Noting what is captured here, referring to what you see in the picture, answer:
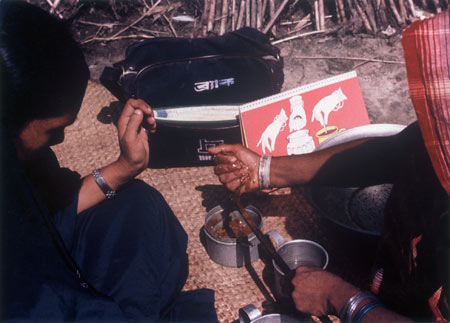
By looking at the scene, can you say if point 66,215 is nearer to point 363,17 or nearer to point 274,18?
point 274,18

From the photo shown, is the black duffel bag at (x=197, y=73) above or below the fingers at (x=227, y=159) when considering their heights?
above

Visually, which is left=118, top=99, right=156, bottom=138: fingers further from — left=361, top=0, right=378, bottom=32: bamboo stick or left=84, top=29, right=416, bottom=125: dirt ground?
left=361, top=0, right=378, bottom=32: bamboo stick

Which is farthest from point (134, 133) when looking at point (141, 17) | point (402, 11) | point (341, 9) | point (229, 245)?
point (402, 11)

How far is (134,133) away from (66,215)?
424 millimetres

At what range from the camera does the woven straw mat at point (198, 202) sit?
1.90 metres

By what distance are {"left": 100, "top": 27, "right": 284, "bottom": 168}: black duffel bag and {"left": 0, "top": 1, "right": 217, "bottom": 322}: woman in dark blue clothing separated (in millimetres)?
627

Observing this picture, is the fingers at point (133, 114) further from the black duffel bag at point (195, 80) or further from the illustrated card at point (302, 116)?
the illustrated card at point (302, 116)

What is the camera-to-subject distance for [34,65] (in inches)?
44.8

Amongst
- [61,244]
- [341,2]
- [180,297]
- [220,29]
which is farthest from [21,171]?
[341,2]

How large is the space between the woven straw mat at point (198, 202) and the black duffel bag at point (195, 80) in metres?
0.19

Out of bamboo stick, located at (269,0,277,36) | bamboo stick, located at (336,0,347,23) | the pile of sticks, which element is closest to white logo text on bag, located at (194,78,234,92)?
the pile of sticks

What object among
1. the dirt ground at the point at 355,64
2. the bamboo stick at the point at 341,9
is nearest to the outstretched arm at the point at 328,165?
the dirt ground at the point at 355,64

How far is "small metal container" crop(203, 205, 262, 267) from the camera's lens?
1.87 meters

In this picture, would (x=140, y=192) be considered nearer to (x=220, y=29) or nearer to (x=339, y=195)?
(x=339, y=195)
